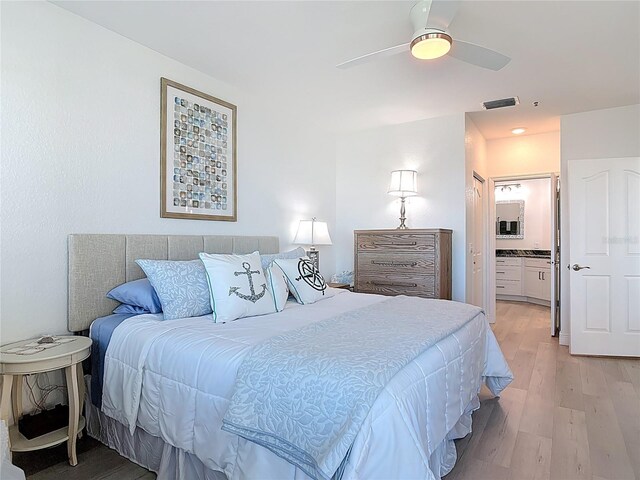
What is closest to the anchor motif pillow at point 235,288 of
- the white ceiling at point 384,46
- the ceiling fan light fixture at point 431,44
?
the white ceiling at point 384,46

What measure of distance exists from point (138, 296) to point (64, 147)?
96cm

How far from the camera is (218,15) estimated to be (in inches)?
88.4

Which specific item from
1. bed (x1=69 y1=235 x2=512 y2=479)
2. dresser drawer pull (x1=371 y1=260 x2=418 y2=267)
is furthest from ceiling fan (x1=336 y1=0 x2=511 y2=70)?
dresser drawer pull (x1=371 y1=260 x2=418 y2=267)

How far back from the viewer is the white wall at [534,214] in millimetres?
6965

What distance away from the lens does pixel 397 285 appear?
12.7 feet

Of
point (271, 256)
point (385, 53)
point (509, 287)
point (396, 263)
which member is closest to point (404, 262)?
point (396, 263)

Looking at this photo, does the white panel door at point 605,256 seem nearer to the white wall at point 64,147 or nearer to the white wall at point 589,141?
the white wall at point 589,141

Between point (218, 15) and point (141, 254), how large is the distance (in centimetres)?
157

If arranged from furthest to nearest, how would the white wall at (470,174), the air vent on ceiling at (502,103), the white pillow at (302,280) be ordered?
the white wall at (470,174) < the air vent on ceiling at (502,103) < the white pillow at (302,280)

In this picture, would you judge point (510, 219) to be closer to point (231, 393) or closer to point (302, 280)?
point (302, 280)

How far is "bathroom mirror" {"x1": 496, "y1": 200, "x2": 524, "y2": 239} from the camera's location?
7.31m

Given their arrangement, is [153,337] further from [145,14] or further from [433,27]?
[433,27]

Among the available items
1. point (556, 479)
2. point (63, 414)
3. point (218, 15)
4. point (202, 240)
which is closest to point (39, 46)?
point (218, 15)

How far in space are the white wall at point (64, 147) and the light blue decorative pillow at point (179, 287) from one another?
1.64 feet
